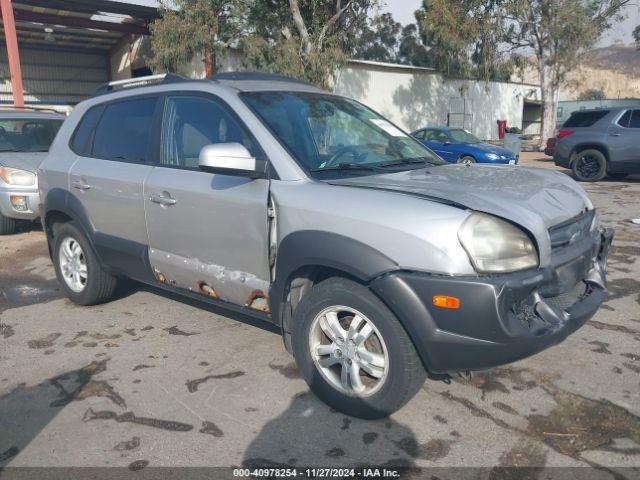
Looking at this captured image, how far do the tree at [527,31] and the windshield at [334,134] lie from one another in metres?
16.6

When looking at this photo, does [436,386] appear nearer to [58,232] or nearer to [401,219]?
[401,219]

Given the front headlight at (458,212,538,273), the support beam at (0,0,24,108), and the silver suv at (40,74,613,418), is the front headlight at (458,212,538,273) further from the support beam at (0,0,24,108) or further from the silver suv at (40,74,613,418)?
the support beam at (0,0,24,108)

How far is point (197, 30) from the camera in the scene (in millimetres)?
15453

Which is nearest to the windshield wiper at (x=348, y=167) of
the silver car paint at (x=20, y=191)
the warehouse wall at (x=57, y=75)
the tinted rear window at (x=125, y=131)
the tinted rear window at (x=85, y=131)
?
the tinted rear window at (x=125, y=131)

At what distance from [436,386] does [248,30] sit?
1548cm

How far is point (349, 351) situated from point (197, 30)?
1444 centimetres

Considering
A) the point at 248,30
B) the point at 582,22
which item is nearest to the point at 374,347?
the point at 248,30

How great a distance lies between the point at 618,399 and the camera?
3.12m

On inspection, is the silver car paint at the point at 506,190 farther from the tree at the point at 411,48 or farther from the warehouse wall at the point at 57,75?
the tree at the point at 411,48

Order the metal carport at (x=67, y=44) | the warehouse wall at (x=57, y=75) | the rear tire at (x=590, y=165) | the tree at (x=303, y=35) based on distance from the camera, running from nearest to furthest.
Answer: the rear tire at (x=590, y=165), the tree at (x=303, y=35), the metal carport at (x=67, y=44), the warehouse wall at (x=57, y=75)

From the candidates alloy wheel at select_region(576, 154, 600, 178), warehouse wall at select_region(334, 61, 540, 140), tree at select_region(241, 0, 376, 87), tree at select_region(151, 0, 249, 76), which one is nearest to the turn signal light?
alloy wheel at select_region(576, 154, 600, 178)

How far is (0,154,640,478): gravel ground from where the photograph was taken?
2.72 metres

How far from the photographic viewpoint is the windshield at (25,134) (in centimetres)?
816

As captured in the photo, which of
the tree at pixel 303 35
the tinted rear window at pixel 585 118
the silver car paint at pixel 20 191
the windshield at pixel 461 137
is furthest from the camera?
the windshield at pixel 461 137
